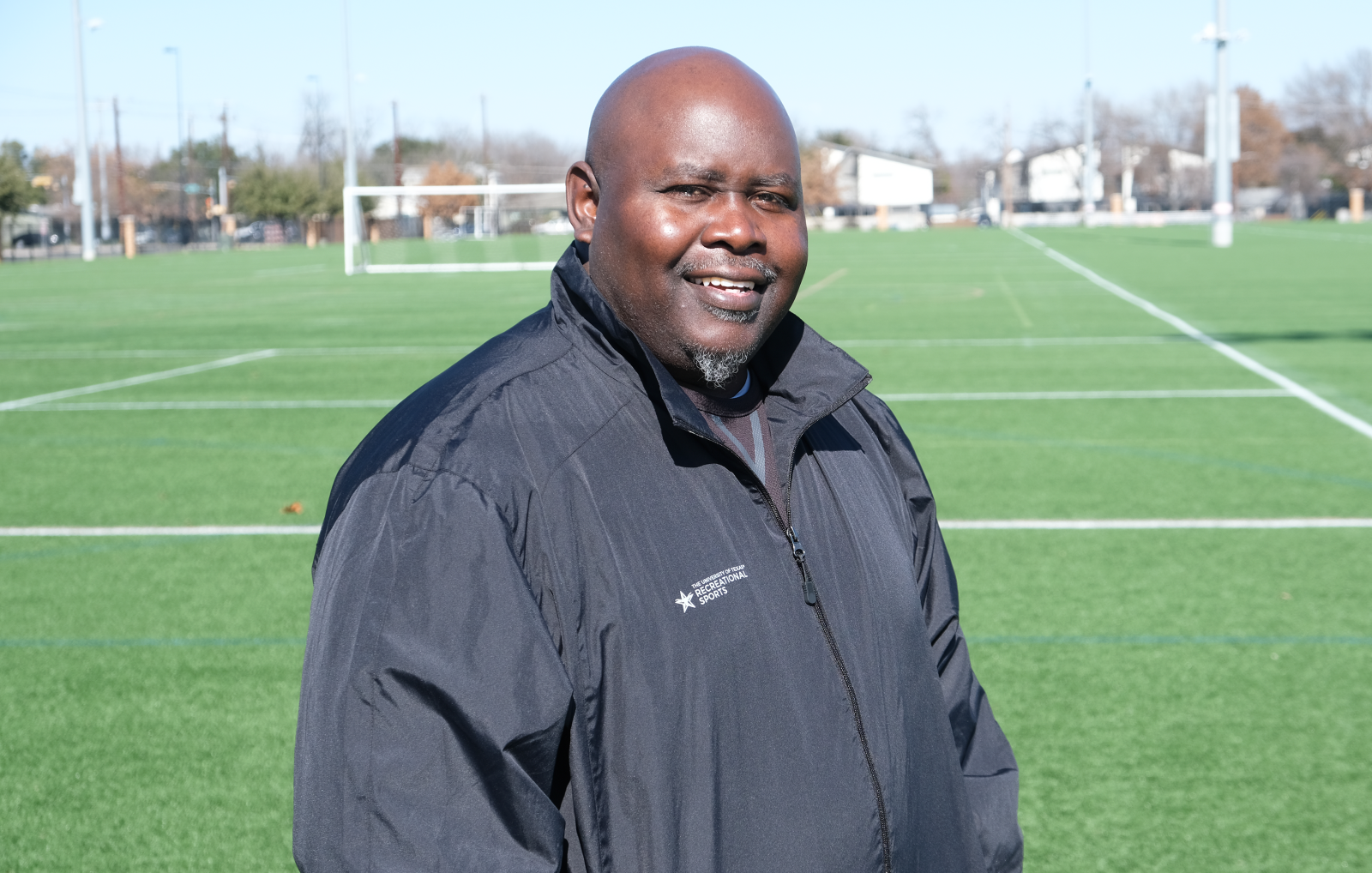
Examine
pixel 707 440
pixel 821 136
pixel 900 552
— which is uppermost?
pixel 821 136

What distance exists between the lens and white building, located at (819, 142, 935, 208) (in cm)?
11500

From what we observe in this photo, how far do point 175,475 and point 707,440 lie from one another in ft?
27.6

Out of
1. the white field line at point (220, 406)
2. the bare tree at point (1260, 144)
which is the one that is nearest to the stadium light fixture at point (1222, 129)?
the white field line at point (220, 406)

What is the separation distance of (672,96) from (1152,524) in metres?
6.43

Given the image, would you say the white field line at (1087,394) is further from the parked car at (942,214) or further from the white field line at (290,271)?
the parked car at (942,214)

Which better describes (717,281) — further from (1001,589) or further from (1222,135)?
(1222,135)

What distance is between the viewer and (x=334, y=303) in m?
26.6

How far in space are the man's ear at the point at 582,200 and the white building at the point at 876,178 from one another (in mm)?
113762

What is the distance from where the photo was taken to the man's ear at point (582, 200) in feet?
6.38

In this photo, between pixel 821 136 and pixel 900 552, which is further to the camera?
pixel 821 136

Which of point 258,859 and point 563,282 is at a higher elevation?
point 563,282

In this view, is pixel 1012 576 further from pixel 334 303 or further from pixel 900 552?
pixel 334 303

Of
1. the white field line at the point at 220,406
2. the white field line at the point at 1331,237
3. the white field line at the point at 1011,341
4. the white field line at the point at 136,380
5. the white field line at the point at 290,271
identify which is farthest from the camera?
the white field line at the point at 1331,237

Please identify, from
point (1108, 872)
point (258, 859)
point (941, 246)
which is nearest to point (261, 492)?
point (258, 859)
